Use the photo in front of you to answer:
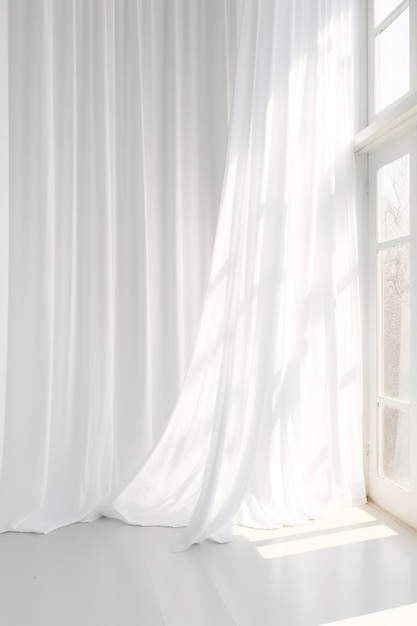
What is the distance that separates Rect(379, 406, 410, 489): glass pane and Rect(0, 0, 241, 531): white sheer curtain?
0.99m

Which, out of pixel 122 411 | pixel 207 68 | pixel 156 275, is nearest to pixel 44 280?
pixel 156 275

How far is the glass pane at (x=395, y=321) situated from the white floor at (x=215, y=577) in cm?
60

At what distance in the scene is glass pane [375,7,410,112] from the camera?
2.56m

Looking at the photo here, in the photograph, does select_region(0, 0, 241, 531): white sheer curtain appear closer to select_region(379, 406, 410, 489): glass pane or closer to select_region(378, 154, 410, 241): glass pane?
select_region(378, 154, 410, 241): glass pane

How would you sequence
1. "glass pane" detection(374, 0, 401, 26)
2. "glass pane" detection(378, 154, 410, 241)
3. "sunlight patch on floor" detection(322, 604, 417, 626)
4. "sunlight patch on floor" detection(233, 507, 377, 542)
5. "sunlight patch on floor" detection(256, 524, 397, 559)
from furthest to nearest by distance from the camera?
"glass pane" detection(374, 0, 401, 26) → "glass pane" detection(378, 154, 410, 241) → "sunlight patch on floor" detection(233, 507, 377, 542) → "sunlight patch on floor" detection(256, 524, 397, 559) → "sunlight patch on floor" detection(322, 604, 417, 626)

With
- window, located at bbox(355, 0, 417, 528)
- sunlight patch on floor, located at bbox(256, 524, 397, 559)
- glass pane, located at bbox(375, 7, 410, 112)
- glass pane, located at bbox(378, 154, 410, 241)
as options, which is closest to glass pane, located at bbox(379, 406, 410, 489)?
window, located at bbox(355, 0, 417, 528)

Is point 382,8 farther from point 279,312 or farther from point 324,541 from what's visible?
point 324,541

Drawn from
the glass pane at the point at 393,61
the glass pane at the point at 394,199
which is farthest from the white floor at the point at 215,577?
the glass pane at the point at 393,61

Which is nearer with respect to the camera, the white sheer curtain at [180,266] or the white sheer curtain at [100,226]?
the white sheer curtain at [180,266]

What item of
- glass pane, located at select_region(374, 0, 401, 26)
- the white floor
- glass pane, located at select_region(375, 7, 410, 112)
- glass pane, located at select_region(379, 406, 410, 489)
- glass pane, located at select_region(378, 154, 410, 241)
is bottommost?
the white floor

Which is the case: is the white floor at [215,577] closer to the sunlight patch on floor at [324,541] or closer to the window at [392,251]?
the sunlight patch on floor at [324,541]

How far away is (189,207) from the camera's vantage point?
2.98m

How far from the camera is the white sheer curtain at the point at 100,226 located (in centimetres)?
272

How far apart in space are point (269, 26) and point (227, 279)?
111 cm
